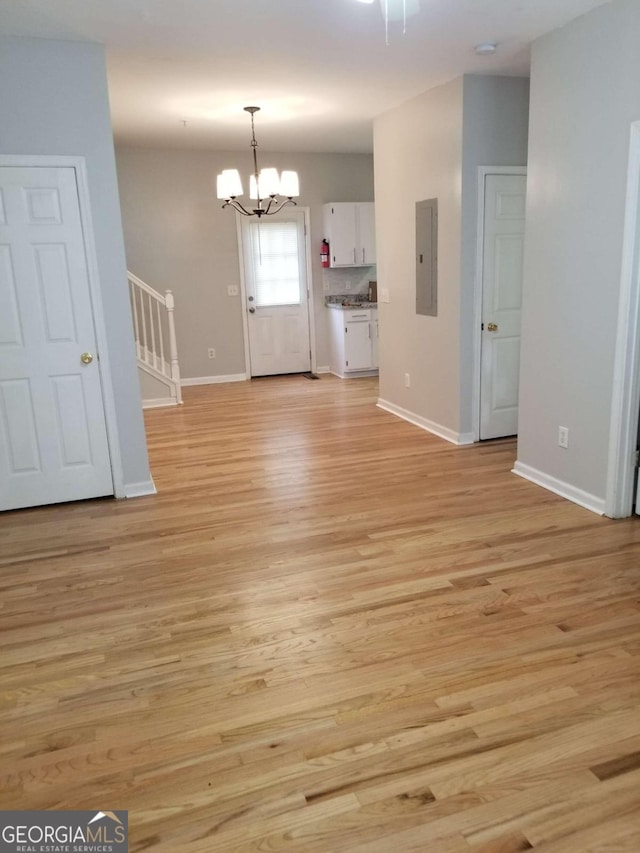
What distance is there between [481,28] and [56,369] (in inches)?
128

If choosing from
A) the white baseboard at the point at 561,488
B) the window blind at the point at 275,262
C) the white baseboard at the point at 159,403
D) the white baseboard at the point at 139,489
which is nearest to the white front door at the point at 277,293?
the window blind at the point at 275,262

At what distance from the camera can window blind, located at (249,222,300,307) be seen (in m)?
8.02

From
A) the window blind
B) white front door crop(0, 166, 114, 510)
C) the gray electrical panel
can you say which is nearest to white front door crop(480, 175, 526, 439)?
the gray electrical panel

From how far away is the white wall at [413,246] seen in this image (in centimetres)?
483

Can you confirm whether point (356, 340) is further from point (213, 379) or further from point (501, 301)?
point (501, 301)

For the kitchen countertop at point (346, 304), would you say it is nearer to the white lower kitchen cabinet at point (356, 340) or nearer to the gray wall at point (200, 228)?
the white lower kitchen cabinet at point (356, 340)

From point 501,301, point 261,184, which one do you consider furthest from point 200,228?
point 501,301

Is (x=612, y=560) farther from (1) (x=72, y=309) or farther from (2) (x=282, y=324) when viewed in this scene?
(2) (x=282, y=324)

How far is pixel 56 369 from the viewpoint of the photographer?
12.8ft

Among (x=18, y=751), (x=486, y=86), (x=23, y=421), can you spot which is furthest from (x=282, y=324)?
(x=18, y=751)

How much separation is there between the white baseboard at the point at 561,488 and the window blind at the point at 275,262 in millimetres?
4701

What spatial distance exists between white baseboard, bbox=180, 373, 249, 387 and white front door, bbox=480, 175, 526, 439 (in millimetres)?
4022

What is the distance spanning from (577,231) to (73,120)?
298cm

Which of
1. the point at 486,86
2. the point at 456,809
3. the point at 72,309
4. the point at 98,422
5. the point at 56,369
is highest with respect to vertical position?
the point at 486,86
